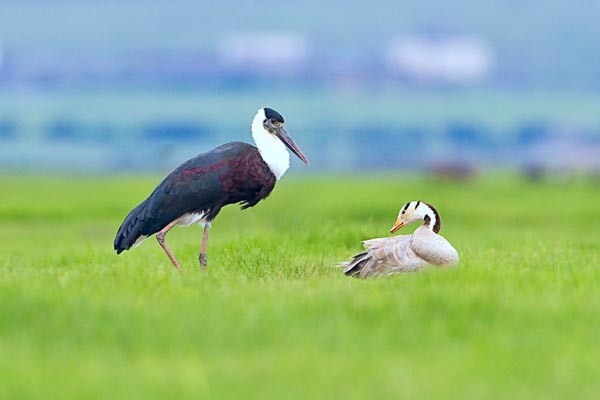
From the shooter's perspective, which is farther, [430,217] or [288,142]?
[288,142]

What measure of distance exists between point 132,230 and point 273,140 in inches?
68.6

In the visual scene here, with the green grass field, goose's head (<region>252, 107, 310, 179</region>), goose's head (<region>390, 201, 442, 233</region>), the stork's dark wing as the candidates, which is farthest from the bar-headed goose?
the stork's dark wing

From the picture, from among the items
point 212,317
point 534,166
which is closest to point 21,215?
point 212,317

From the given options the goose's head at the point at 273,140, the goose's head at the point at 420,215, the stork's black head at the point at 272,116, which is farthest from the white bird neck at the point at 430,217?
the stork's black head at the point at 272,116

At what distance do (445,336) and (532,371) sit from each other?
3.05 ft

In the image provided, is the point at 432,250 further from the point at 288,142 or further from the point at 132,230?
the point at 132,230

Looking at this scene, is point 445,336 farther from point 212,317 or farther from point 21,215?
point 21,215

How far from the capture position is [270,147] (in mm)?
10789

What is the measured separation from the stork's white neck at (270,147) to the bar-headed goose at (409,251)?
1.32 metres

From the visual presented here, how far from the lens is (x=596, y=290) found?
877cm

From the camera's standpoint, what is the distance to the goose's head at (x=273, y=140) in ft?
35.3

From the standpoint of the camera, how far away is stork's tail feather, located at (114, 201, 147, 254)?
1068 cm

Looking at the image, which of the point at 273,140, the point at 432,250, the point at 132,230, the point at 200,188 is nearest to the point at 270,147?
the point at 273,140

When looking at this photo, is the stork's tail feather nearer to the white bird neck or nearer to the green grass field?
the green grass field
